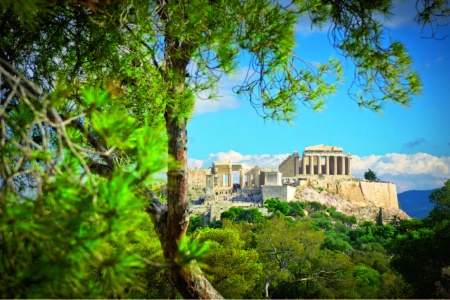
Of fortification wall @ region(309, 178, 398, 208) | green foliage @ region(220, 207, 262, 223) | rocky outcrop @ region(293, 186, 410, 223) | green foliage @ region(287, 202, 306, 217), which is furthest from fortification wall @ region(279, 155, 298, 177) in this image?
green foliage @ region(220, 207, 262, 223)

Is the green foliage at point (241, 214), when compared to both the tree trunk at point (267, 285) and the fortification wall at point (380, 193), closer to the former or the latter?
the tree trunk at point (267, 285)

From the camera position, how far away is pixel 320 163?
160ft

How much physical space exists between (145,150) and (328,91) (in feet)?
6.54

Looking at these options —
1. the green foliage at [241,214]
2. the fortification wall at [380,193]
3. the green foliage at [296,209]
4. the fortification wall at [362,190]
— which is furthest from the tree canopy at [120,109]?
the fortification wall at [380,193]

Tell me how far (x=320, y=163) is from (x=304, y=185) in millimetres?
7570

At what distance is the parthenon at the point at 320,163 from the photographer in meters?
48.0

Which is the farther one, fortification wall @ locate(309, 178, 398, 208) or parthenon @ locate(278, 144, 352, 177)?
parthenon @ locate(278, 144, 352, 177)

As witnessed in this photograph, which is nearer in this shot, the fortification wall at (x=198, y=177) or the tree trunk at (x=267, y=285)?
the tree trunk at (x=267, y=285)

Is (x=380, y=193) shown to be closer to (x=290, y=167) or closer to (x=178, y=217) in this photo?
(x=290, y=167)

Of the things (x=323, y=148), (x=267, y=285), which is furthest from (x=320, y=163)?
(x=267, y=285)

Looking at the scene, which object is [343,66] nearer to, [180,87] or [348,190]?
[180,87]

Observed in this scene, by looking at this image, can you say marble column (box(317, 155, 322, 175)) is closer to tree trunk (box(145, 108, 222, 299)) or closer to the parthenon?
the parthenon

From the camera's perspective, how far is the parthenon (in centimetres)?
4797

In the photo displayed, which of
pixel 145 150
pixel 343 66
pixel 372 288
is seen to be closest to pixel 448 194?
pixel 372 288
